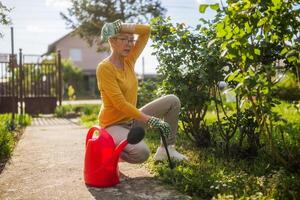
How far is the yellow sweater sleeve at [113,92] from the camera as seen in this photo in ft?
12.2

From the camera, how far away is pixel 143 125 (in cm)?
427

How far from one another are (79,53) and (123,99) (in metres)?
41.2

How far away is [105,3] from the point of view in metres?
17.9

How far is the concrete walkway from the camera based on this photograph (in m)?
3.44

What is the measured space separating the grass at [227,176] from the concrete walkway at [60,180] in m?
0.14

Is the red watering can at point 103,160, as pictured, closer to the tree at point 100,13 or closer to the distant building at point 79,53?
the tree at point 100,13

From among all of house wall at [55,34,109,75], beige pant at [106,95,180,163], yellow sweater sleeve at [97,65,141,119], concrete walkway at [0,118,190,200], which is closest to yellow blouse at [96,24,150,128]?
yellow sweater sleeve at [97,65,141,119]

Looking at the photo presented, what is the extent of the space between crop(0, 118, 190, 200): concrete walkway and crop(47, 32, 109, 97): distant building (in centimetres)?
3622

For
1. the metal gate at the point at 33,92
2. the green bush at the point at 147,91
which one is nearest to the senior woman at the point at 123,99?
the green bush at the point at 147,91

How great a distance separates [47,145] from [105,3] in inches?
492

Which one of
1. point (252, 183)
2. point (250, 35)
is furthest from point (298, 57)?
point (252, 183)

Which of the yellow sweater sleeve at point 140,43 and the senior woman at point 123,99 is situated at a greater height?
the yellow sweater sleeve at point 140,43

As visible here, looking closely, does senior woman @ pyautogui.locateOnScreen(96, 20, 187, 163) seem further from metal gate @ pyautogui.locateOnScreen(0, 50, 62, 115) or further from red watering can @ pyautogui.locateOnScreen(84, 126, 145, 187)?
metal gate @ pyautogui.locateOnScreen(0, 50, 62, 115)

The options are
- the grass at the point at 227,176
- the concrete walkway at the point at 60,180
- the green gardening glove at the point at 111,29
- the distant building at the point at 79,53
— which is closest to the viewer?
the grass at the point at 227,176
